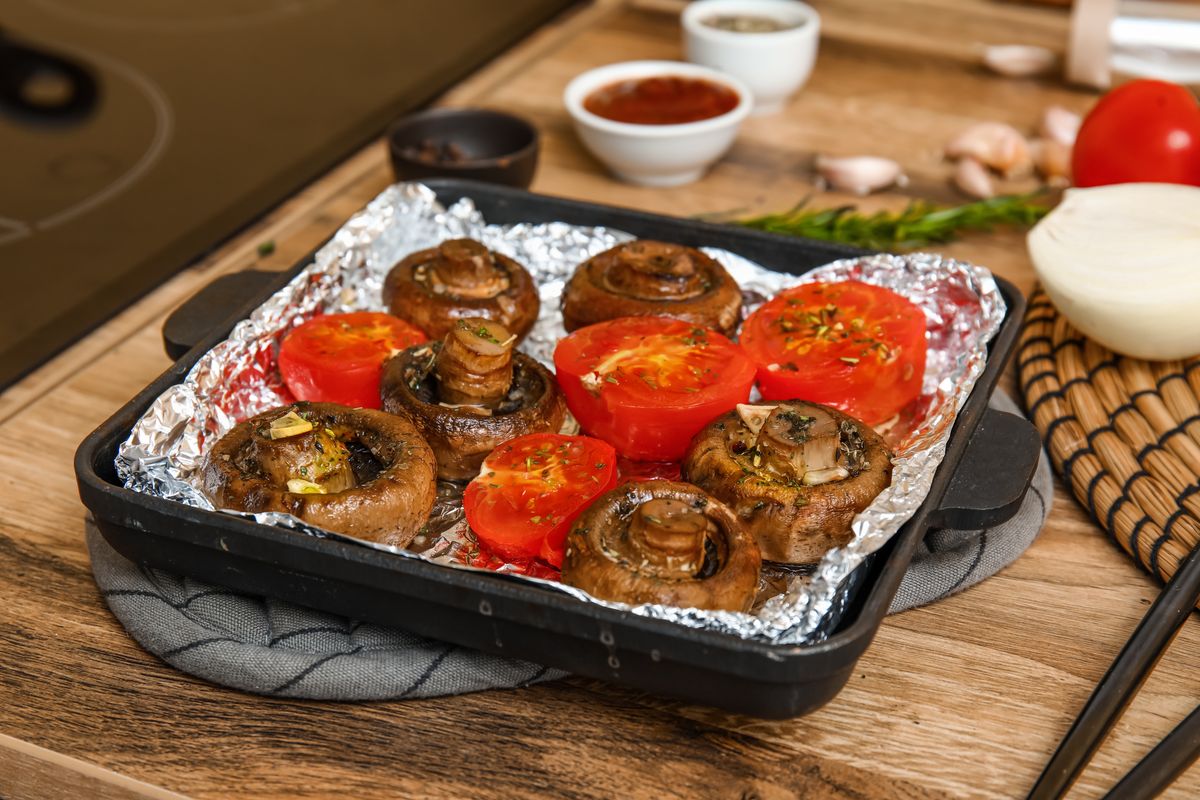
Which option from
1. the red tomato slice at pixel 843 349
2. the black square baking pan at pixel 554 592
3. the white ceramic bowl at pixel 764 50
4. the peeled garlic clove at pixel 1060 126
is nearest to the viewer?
the black square baking pan at pixel 554 592

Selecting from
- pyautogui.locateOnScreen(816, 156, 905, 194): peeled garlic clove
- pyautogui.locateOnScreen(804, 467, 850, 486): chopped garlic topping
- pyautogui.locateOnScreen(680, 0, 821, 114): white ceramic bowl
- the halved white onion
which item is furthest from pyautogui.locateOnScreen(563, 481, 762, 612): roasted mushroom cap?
pyautogui.locateOnScreen(680, 0, 821, 114): white ceramic bowl

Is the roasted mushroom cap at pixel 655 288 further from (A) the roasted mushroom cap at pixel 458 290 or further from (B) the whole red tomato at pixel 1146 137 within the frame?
(B) the whole red tomato at pixel 1146 137

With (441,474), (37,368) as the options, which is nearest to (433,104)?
(37,368)

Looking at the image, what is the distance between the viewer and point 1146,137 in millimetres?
3162

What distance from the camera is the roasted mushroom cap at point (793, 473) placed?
1990 mm

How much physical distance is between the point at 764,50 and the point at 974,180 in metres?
0.77

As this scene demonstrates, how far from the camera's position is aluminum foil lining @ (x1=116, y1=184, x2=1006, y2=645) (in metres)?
1.85

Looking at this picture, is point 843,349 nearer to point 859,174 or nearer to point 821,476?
point 821,476

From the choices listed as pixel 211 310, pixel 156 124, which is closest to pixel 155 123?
pixel 156 124

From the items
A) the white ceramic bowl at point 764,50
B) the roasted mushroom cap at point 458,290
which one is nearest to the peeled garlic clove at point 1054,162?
the white ceramic bowl at point 764,50

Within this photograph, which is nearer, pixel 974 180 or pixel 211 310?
pixel 211 310

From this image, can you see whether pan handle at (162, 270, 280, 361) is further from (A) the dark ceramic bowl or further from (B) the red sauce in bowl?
(B) the red sauce in bowl

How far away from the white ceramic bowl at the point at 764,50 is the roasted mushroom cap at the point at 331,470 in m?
2.11

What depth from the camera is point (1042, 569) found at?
228 cm
